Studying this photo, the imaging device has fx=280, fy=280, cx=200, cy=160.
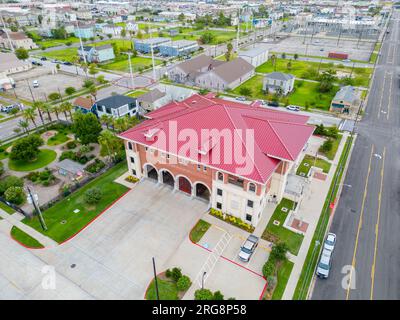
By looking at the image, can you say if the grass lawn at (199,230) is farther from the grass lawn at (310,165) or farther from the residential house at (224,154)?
the grass lawn at (310,165)

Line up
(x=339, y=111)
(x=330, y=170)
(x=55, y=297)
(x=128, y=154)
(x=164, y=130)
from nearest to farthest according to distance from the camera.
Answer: (x=55, y=297), (x=164, y=130), (x=128, y=154), (x=330, y=170), (x=339, y=111)

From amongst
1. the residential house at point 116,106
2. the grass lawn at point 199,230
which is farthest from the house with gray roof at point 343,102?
the grass lawn at point 199,230

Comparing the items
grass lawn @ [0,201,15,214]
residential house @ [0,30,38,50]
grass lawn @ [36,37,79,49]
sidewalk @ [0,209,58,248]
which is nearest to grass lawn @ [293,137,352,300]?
sidewalk @ [0,209,58,248]

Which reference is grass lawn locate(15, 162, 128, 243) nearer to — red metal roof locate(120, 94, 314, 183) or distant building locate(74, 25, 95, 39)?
red metal roof locate(120, 94, 314, 183)

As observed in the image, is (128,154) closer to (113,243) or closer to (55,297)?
(113,243)

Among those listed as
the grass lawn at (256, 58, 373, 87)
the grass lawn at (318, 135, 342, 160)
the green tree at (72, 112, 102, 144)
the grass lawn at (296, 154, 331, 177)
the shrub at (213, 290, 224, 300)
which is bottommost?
the grass lawn at (296, 154, 331, 177)

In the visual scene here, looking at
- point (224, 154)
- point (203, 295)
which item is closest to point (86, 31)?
point (224, 154)

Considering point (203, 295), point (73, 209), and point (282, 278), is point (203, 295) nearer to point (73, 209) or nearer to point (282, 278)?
point (282, 278)

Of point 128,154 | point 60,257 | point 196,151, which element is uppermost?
point 196,151
